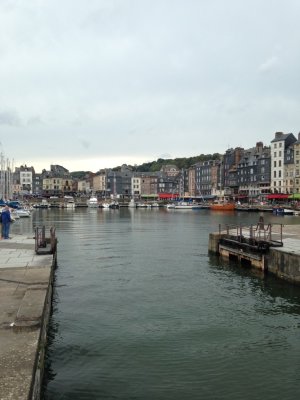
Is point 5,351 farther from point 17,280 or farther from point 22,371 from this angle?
point 17,280

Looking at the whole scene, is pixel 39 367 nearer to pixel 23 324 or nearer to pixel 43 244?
pixel 23 324

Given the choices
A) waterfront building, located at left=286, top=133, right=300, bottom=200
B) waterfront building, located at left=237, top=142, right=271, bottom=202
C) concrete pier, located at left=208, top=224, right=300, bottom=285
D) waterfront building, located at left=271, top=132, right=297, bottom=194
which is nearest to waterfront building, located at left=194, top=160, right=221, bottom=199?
waterfront building, located at left=237, top=142, right=271, bottom=202

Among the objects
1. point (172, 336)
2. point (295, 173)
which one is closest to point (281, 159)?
point (295, 173)

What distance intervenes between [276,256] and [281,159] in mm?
115713

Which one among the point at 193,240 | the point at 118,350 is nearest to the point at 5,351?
the point at 118,350

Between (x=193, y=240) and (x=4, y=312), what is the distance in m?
35.2

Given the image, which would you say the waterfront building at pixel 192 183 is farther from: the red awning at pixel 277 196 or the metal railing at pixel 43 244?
the metal railing at pixel 43 244

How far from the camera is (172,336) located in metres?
14.4

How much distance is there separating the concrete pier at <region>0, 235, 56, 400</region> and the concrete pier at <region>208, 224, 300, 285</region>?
12484 millimetres

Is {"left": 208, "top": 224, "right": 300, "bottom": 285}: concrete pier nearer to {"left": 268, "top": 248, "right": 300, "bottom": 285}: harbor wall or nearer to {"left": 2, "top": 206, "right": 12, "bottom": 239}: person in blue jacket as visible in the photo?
{"left": 268, "top": 248, "right": 300, "bottom": 285}: harbor wall

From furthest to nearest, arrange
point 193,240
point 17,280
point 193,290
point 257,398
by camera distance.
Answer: point 193,240, point 193,290, point 17,280, point 257,398

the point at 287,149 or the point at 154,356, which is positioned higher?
the point at 287,149

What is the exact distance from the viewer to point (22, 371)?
25.0ft

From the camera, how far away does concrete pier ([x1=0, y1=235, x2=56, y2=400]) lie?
7305 mm
